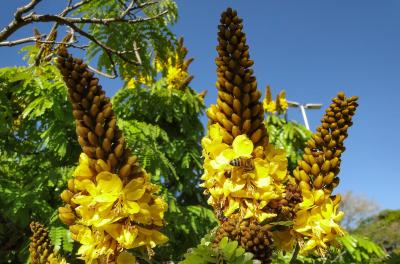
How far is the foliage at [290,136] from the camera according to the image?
6375mm

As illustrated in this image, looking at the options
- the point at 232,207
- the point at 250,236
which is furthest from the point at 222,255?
the point at 232,207

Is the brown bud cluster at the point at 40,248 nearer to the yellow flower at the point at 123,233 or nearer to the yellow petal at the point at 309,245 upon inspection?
the yellow flower at the point at 123,233

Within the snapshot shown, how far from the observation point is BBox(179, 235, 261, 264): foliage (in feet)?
4.59

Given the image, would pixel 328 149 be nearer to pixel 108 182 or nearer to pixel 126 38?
pixel 108 182

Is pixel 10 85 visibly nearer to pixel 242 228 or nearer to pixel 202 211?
pixel 202 211

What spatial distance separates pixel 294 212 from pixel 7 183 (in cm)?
384

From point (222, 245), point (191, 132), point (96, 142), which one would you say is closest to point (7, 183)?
point (191, 132)

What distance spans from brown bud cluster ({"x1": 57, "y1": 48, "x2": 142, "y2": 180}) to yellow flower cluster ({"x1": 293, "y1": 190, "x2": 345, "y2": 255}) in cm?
66

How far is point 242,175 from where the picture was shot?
1.73 m

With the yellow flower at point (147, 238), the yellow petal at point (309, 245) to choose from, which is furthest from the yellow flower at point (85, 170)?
the yellow petal at point (309, 245)

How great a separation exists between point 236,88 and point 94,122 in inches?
20.3

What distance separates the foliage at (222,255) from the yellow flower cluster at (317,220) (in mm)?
395

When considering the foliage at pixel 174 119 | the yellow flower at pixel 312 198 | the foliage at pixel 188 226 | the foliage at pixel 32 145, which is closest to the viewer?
the yellow flower at pixel 312 198

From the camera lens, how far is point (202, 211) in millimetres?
5543
